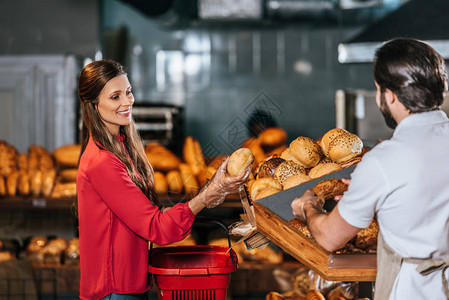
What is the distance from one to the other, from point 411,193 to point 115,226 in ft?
3.24

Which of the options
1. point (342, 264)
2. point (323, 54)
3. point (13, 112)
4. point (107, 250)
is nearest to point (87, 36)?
point (13, 112)

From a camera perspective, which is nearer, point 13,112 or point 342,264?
point 342,264

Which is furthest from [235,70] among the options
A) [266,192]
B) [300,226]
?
[300,226]

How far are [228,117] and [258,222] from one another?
404 centimetres

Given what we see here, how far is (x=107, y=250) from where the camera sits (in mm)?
1797

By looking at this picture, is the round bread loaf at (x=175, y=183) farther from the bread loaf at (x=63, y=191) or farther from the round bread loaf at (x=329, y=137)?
the round bread loaf at (x=329, y=137)

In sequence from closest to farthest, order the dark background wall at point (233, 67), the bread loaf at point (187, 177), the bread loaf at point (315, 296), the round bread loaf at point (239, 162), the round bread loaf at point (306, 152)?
1. the round bread loaf at point (239, 162)
2. the round bread loaf at point (306, 152)
3. the bread loaf at point (315, 296)
4. the bread loaf at point (187, 177)
5. the dark background wall at point (233, 67)

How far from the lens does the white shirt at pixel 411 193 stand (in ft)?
4.18

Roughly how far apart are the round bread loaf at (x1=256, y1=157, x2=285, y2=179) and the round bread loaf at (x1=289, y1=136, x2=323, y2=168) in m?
0.06

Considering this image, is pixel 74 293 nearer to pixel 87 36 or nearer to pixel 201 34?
pixel 87 36

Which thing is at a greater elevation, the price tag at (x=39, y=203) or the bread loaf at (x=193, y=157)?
the bread loaf at (x=193, y=157)

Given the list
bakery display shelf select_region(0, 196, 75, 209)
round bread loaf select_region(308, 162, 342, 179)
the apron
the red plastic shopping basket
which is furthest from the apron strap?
bakery display shelf select_region(0, 196, 75, 209)

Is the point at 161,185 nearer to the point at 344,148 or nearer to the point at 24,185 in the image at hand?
the point at 24,185

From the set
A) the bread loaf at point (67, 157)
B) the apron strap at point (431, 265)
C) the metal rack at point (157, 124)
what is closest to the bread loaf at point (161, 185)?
the bread loaf at point (67, 157)
